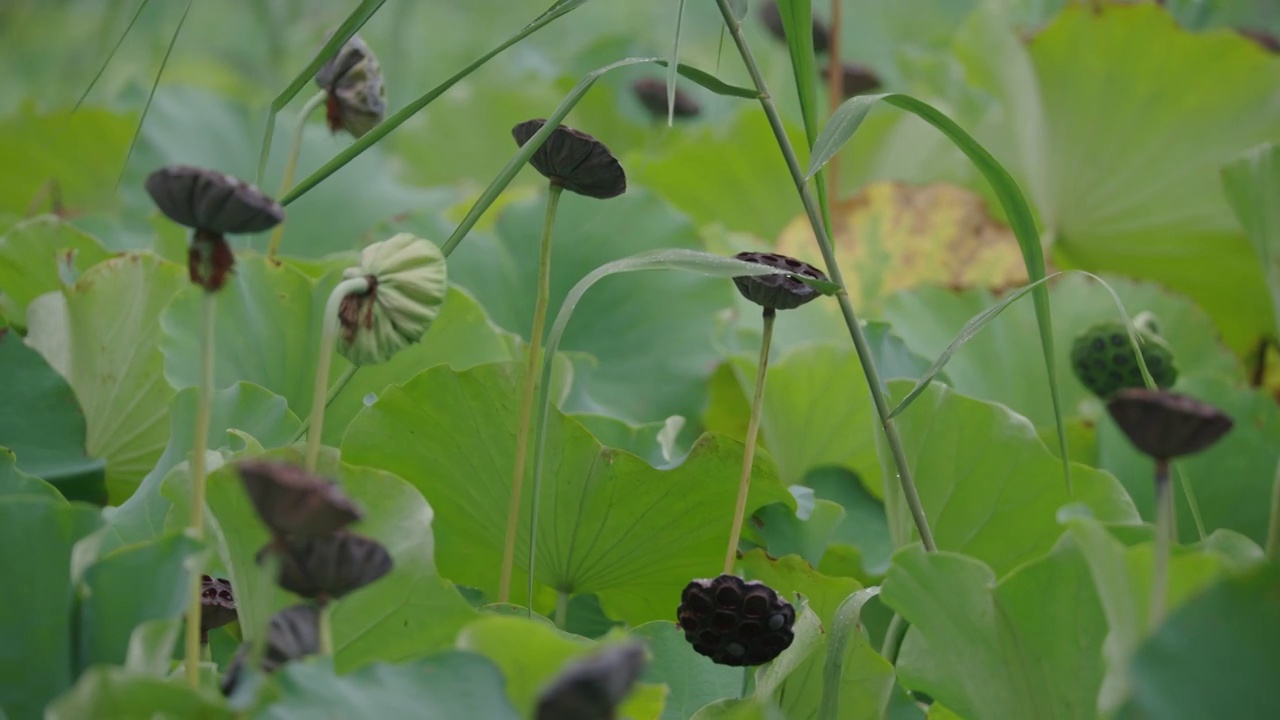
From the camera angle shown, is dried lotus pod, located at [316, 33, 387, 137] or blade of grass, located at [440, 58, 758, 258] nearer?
blade of grass, located at [440, 58, 758, 258]

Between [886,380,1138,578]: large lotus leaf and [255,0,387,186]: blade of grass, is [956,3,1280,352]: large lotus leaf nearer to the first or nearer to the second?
[886,380,1138,578]: large lotus leaf

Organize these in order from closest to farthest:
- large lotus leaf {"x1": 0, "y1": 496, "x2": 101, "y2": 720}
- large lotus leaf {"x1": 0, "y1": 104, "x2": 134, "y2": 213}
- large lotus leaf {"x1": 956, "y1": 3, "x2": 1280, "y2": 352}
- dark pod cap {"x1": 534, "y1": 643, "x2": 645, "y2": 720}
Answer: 1. dark pod cap {"x1": 534, "y1": 643, "x2": 645, "y2": 720}
2. large lotus leaf {"x1": 0, "y1": 496, "x2": 101, "y2": 720}
3. large lotus leaf {"x1": 956, "y1": 3, "x2": 1280, "y2": 352}
4. large lotus leaf {"x1": 0, "y1": 104, "x2": 134, "y2": 213}

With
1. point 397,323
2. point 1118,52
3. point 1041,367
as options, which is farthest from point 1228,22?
point 397,323

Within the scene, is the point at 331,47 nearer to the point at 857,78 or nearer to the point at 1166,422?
the point at 1166,422

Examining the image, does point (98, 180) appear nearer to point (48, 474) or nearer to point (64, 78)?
point (64, 78)

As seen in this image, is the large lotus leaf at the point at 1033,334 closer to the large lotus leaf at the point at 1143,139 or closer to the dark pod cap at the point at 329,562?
the large lotus leaf at the point at 1143,139

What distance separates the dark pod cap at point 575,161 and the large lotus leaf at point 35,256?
1.12 ft

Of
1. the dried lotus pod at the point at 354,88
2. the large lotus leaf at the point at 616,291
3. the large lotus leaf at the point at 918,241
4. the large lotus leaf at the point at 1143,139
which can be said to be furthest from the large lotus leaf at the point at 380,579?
the large lotus leaf at the point at 1143,139

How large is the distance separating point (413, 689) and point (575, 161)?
0.19 m

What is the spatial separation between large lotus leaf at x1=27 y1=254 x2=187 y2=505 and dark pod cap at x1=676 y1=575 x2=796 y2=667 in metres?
0.32

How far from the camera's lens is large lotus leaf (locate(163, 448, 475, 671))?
1.23 ft

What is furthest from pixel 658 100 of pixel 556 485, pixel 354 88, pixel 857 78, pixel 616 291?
pixel 556 485

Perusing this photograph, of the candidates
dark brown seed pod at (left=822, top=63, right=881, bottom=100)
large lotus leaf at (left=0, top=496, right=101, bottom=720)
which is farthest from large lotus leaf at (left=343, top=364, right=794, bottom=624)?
dark brown seed pod at (left=822, top=63, right=881, bottom=100)

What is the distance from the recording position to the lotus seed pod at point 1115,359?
613 mm
